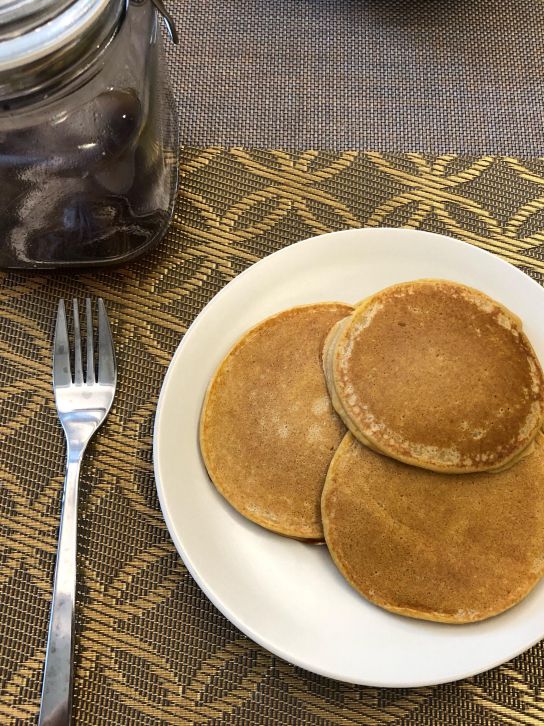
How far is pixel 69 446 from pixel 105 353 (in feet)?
0.42

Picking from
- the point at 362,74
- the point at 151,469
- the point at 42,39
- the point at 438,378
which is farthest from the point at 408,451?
the point at 362,74

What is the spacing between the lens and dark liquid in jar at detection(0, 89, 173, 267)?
78 centimetres

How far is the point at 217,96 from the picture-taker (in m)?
1.12

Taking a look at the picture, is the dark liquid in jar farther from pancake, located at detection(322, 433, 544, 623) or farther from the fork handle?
pancake, located at detection(322, 433, 544, 623)

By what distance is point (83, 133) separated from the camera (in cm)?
79

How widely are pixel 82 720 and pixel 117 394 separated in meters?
0.38

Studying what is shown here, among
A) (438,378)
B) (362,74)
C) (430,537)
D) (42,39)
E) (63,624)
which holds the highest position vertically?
(42,39)

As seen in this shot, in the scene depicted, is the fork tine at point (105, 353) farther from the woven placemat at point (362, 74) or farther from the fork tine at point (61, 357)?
the woven placemat at point (362, 74)

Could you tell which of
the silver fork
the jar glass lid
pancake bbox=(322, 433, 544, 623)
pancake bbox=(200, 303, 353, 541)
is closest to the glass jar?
the jar glass lid

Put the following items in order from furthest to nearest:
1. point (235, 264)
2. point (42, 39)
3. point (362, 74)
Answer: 1. point (362, 74)
2. point (235, 264)
3. point (42, 39)

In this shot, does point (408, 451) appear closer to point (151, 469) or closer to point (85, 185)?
point (151, 469)

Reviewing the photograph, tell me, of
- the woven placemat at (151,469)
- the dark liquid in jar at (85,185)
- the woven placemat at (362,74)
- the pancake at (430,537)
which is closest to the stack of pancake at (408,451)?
the pancake at (430,537)

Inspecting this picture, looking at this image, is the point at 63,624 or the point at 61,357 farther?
the point at 61,357

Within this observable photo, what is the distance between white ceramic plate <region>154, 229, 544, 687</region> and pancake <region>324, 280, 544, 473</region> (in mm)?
84
